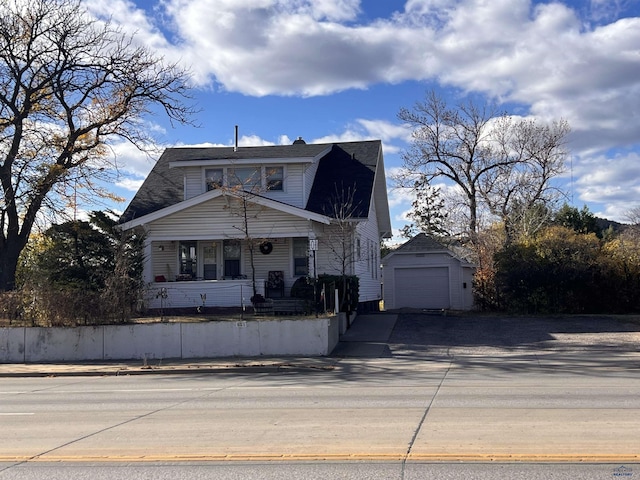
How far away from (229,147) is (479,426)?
24.4m

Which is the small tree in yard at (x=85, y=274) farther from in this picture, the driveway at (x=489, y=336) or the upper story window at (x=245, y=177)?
the driveway at (x=489, y=336)

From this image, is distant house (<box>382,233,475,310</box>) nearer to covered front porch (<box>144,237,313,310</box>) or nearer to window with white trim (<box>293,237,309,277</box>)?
window with white trim (<box>293,237,309,277</box>)

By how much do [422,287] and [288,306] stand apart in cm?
1135

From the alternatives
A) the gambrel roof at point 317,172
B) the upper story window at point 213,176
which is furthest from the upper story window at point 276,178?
the upper story window at point 213,176

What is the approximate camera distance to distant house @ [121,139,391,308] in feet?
84.7

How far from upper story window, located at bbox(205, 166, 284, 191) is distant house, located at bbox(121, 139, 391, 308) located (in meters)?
0.04

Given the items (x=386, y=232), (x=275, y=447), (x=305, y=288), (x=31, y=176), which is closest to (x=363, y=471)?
(x=275, y=447)

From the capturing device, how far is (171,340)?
69.0 feet

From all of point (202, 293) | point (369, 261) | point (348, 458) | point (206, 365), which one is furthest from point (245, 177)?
point (348, 458)

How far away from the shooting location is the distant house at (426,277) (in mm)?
32875

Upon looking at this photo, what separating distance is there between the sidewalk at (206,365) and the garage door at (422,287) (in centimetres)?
1090

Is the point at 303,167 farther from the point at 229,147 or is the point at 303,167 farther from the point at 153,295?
the point at 153,295

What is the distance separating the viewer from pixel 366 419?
9969 millimetres

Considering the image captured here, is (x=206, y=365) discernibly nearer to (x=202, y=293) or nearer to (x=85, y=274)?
(x=202, y=293)
